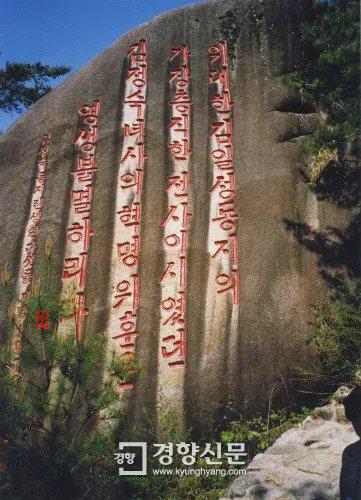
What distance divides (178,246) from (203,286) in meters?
0.46

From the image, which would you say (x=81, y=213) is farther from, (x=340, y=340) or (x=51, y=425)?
(x=340, y=340)

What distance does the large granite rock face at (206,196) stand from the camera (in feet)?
14.5

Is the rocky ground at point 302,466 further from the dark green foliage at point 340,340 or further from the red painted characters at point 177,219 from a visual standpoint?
the red painted characters at point 177,219

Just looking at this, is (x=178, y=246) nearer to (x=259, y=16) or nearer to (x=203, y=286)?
(x=203, y=286)

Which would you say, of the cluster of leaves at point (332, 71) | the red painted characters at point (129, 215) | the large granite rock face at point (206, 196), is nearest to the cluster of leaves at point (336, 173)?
the cluster of leaves at point (332, 71)

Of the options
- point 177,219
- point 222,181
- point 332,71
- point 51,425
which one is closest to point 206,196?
point 222,181

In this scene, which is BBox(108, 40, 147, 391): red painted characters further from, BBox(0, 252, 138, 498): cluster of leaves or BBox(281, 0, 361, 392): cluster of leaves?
BBox(281, 0, 361, 392): cluster of leaves

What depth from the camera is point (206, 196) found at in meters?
5.11

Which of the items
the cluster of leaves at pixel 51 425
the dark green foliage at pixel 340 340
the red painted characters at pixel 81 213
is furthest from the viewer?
the red painted characters at pixel 81 213

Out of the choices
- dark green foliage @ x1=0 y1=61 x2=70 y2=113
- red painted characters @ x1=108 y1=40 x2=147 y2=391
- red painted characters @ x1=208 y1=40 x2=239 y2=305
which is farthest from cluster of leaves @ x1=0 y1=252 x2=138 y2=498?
dark green foliage @ x1=0 y1=61 x2=70 y2=113

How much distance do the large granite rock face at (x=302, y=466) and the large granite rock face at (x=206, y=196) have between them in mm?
718

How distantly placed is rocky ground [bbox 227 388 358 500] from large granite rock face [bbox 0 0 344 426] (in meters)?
0.70

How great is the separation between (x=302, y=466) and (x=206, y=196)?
266cm

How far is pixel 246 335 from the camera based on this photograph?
14.7ft
